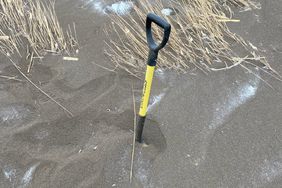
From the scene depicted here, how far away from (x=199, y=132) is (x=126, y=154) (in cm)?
43

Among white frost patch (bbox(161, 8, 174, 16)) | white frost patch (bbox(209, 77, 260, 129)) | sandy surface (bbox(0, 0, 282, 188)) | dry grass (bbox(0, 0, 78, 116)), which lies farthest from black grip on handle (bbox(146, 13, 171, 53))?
white frost patch (bbox(161, 8, 174, 16))

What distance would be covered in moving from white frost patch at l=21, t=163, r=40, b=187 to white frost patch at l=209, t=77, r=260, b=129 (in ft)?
3.22

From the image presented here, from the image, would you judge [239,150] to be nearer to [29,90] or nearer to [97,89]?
[97,89]

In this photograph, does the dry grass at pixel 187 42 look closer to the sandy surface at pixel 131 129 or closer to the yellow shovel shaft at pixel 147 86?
the sandy surface at pixel 131 129

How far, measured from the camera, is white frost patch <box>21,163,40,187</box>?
1725mm

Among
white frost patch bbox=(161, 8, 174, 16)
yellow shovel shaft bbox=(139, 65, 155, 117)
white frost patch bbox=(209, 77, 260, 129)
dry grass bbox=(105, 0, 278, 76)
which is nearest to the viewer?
yellow shovel shaft bbox=(139, 65, 155, 117)

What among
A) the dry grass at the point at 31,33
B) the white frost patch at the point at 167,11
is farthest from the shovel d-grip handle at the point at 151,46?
the white frost patch at the point at 167,11

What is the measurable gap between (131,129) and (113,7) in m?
1.27

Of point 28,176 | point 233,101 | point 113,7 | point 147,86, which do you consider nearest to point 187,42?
point 233,101

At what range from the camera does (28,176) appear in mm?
1748

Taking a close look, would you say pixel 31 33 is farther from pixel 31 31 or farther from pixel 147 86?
pixel 147 86

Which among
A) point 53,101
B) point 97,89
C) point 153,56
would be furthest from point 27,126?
point 153,56

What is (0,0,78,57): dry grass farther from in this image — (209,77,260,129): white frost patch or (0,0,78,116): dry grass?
(209,77,260,129): white frost patch

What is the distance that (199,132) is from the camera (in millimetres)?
1973
